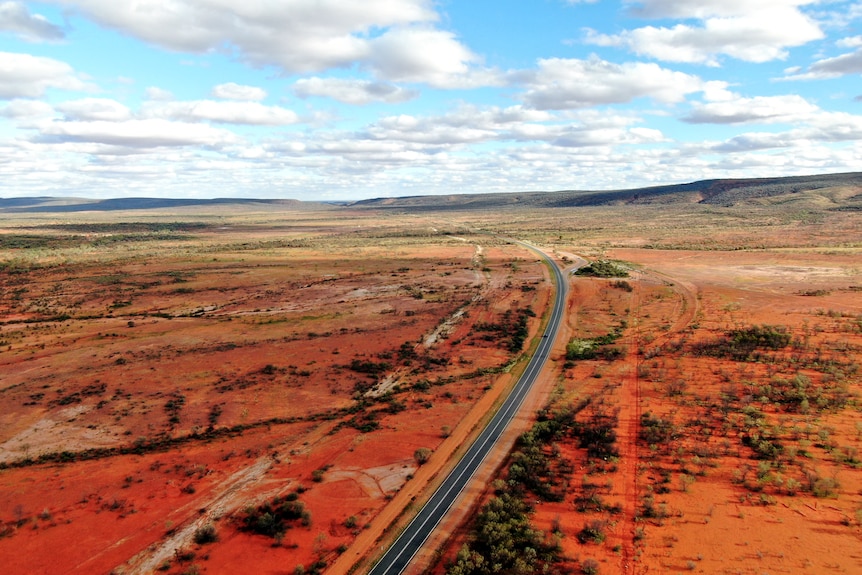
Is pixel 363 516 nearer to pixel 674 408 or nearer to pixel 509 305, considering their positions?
pixel 674 408

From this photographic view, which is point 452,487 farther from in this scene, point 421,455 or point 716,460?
point 716,460

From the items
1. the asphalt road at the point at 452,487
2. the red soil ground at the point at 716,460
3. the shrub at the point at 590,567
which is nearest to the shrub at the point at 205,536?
the asphalt road at the point at 452,487

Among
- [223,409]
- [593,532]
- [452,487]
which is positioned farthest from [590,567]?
[223,409]

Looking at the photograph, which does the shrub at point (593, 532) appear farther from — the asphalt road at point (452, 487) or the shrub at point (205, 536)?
the shrub at point (205, 536)

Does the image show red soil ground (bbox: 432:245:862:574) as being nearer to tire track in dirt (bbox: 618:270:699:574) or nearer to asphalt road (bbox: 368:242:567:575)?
tire track in dirt (bbox: 618:270:699:574)

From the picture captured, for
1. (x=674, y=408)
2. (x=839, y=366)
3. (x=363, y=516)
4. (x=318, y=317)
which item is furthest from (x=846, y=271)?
(x=363, y=516)

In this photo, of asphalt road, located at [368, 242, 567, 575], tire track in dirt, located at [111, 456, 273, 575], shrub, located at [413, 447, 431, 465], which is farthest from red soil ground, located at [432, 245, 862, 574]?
tire track in dirt, located at [111, 456, 273, 575]
